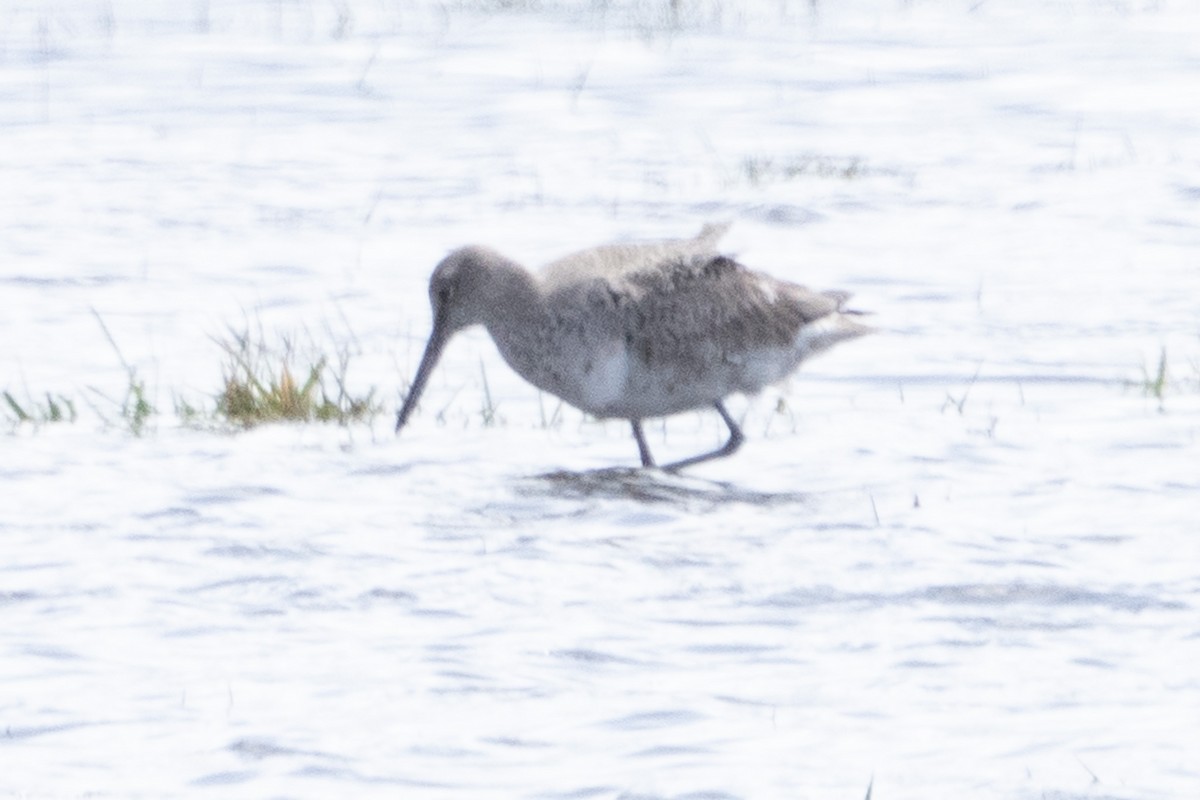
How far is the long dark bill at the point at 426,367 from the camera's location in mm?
9086

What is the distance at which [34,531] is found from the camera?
7.72m

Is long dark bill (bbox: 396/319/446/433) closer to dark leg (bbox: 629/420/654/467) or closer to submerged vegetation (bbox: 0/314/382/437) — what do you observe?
submerged vegetation (bbox: 0/314/382/437)

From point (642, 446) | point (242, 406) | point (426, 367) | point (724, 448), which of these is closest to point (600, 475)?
point (642, 446)

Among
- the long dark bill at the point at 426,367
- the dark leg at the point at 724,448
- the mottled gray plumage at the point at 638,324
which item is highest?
the mottled gray plumage at the point at 638,324

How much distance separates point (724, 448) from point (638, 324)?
68 cm

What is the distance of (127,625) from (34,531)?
1057mm

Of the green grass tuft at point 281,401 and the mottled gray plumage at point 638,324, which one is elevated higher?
the mottled gray plumage at point 638,324

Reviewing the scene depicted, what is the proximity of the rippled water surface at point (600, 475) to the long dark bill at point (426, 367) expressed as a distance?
14 cm

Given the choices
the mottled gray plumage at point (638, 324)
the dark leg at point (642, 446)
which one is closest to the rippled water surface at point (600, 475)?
the dark leg at point (642, 446)

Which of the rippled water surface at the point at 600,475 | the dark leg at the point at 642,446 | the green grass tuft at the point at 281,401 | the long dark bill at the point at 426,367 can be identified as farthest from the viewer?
the green grass tuft at the point at 281,401

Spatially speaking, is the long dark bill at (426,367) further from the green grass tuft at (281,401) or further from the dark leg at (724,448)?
the dark leg at (724,448)

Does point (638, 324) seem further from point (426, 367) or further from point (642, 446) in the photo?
point (426, 367)

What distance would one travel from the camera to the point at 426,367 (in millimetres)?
9102

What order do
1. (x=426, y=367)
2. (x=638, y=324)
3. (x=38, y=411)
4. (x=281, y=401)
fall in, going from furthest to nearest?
(x=38, y=411), (x=281, y=401), (x=426, y=367), (x=638, y=324)
